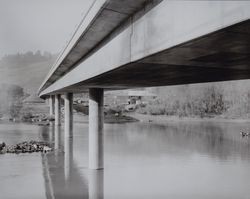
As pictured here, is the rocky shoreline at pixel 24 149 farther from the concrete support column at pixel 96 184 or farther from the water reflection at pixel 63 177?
the concrete support column at pixel 96 184

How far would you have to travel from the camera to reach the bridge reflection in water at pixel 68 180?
48.3 ft

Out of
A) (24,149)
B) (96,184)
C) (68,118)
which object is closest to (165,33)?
(96,184)

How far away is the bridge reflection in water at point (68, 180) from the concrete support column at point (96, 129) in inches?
31.3

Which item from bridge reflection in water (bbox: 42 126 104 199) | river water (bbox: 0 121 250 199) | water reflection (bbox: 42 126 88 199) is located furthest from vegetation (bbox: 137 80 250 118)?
bridge reflection in water (bbox: 42 126 104 199)

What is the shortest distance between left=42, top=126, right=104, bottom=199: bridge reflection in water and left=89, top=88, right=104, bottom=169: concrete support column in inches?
31.3

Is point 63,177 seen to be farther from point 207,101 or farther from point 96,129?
point 207,101

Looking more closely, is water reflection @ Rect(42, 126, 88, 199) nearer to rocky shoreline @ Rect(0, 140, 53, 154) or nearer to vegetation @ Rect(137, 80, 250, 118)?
rocky shoreline @ Rect(0, 140, 53, 154)

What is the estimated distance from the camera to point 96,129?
2073cm

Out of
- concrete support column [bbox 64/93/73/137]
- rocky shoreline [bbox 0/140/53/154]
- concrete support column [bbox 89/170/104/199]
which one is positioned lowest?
concrete support column [bbox 89/170/104/199]

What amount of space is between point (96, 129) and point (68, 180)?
440 centimetres

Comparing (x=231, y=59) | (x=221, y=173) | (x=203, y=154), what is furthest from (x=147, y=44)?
(x=203, y=154)

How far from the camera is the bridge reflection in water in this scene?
48.3 ft

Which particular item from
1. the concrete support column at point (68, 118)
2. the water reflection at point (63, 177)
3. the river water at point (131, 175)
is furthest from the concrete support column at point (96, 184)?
the concrete support column at point (68, 118)

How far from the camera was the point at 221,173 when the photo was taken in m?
19.2
